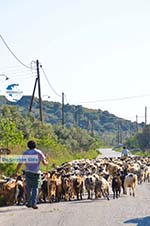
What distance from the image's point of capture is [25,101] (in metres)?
180

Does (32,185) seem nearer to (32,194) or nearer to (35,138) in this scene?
(32,194)

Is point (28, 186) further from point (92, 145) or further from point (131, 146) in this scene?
point (131, 146)

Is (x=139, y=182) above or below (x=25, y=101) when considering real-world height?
below

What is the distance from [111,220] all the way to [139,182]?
14911 mm

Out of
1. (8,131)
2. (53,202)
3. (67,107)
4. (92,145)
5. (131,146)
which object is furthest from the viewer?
(67,107)

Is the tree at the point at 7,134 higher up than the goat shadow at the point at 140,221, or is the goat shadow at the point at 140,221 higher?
the tree at the point at 7,134

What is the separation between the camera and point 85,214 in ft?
57.9

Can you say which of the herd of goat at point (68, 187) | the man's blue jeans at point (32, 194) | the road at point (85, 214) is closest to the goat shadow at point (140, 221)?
the road at point (85, 214)

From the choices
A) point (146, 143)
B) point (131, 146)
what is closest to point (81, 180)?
point (146, 143)

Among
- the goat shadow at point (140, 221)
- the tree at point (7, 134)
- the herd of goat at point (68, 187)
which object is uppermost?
the tree at point (7, 134)

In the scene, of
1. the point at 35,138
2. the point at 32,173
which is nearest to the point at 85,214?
the point at 32,173

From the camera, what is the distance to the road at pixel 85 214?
51.8ft

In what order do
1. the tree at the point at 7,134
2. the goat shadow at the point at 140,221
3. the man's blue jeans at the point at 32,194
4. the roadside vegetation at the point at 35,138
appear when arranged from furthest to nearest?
the roadside vegetation at the point at 35,138 → the tree at the point at 7,134 → the man's blue jeans at the point at 32,194 → the goat shadow at the point at 140,221

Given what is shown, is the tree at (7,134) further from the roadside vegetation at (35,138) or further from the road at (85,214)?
the road at (85,214)
